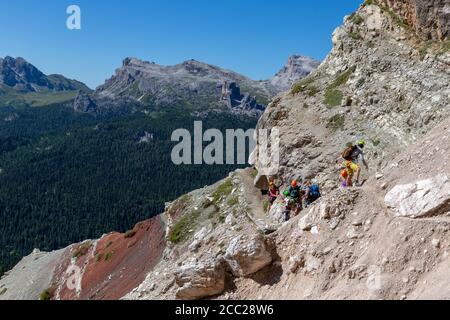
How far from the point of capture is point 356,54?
44.1 metres

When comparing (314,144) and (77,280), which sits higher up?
(314,144)

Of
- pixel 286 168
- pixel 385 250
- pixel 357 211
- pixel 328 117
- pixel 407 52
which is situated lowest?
pixel 385 250

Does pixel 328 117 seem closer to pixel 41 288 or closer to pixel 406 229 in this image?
pixel 406 229

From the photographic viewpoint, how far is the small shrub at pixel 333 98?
4205cm

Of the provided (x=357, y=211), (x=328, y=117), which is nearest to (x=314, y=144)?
(x=328, y=117)

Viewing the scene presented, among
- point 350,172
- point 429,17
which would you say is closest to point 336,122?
point 429,17

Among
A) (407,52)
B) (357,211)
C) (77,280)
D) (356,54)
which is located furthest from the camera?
(77,280)

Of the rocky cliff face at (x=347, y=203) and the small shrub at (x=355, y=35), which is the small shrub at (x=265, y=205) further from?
the small shrub at (x=355, y=35)

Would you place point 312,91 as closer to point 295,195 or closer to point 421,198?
point 295,195

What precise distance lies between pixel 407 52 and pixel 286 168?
14598 mm

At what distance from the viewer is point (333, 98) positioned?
4281 cm

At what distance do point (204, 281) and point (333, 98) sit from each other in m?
26.7

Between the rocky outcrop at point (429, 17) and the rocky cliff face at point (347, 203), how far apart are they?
2.58ft

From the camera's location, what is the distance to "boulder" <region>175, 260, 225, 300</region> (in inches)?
861
